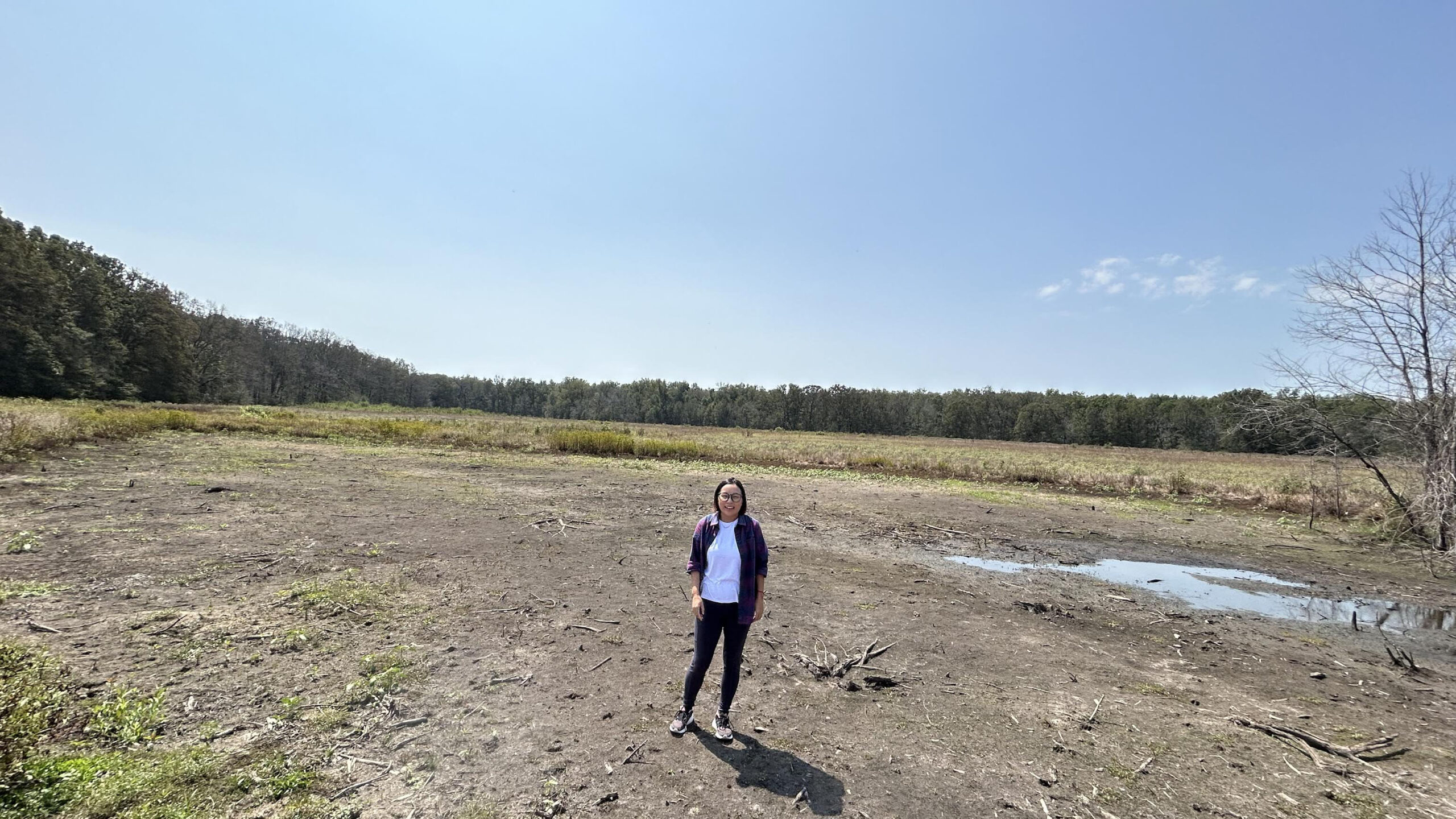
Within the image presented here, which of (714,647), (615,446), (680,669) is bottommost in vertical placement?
(680,669)

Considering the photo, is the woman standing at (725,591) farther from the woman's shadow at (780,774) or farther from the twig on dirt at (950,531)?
the twig on dirt at (950,531)

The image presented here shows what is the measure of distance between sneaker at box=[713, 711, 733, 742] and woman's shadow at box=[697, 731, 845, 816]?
50 mm

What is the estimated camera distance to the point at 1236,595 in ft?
29.4

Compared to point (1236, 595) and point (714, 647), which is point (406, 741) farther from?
point (1236, 595)

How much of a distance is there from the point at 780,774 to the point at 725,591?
1.24 m

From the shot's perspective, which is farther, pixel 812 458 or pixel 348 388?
pixel 348 388

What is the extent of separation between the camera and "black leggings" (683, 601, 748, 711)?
4066 mm

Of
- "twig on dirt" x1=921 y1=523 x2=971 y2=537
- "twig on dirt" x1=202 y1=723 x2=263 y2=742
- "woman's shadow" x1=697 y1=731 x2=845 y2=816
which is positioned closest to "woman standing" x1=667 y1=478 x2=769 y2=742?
Answer: "woman's shadow" x1=697 y1=731 x2=845 y2=816

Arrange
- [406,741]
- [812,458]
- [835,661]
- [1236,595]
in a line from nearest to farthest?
[406,741] → [835,661] → [1236,595] → [812,458]

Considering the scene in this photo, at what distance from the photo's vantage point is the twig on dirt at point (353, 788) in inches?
123

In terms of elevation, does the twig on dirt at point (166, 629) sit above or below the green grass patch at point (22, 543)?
below

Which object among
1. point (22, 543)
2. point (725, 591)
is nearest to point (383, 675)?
point (725, 591)

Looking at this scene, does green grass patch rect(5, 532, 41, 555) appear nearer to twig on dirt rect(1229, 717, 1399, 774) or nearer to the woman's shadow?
the woman's shadow

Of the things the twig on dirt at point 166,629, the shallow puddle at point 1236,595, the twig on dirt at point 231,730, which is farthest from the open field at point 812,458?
the twig on dirt at point 231,730
